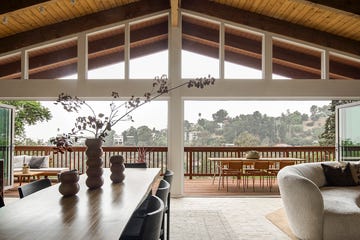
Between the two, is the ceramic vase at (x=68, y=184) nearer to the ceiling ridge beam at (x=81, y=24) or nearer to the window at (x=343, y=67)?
the ceiling ridge beam at (x=81, y=24)

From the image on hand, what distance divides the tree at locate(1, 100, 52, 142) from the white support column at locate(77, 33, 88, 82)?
334 cm

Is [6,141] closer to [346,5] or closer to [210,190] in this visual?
[210,190]

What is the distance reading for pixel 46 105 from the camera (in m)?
Result: 9.54

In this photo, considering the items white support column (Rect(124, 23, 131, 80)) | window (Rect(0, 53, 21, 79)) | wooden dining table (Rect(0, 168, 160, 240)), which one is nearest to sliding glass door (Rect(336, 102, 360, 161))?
white support column (Rect(124, 23, 131, 80))

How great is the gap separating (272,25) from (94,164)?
5095 mm

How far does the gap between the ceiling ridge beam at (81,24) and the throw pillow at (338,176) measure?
162 inches

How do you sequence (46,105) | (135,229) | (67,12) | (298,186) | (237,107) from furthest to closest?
(46,105), (237,107), (67,12), (298,186), (135,229)

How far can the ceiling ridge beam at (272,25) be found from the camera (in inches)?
259

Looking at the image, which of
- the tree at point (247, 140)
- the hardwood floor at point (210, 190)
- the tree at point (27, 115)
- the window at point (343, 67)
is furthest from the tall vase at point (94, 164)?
the tree at point (27, 115)

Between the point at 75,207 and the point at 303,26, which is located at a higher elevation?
the point at 303,26

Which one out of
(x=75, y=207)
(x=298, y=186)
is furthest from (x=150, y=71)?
(x=75, y=207)

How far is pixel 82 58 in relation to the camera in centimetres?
668

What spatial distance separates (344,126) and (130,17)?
187 inches

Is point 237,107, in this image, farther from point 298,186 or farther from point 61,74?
point 298,186
